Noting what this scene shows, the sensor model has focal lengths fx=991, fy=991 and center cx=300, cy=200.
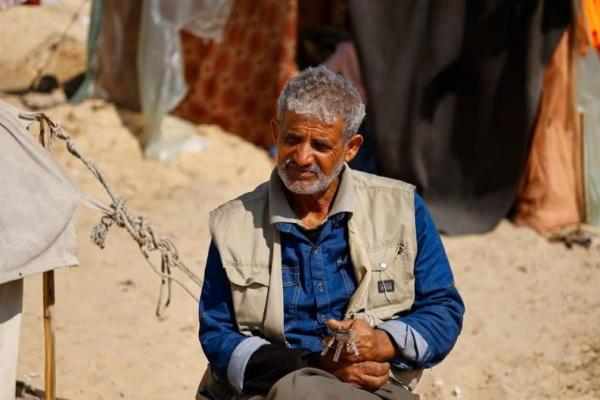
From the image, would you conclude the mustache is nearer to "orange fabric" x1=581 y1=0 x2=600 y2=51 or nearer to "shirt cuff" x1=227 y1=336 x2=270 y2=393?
"shirt cuff" x1=227 y1=336 x2=270 y2=393

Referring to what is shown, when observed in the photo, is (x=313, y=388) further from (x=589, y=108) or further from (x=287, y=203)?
(x=589, y=108)

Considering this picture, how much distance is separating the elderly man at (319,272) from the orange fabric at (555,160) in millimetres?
4118

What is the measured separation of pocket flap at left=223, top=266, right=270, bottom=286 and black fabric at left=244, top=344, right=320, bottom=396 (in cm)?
19

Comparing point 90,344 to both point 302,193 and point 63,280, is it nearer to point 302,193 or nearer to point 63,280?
point 63,280

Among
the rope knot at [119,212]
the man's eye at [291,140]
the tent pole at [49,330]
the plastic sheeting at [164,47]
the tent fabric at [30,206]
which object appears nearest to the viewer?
the man's eye at [291,140]

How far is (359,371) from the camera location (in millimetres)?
2850

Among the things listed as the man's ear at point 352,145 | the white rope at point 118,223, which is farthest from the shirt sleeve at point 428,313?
the white rope at point 118,223

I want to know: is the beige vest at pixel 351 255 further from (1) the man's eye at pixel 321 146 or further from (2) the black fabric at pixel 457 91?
(2) the black fabric at pixel 457 91

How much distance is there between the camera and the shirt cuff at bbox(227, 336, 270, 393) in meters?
2.86

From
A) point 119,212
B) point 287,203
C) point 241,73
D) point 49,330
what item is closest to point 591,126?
point 241,73

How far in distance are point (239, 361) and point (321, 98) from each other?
802 millimetres

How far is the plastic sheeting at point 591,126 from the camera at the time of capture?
679cm

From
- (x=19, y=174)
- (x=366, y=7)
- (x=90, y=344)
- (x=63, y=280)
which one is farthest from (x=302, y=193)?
(x=366, y=7)

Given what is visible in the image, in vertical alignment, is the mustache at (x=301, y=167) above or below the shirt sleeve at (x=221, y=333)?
above
